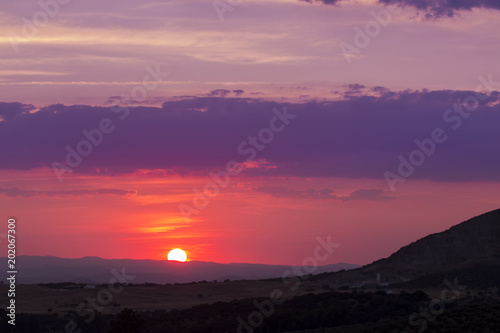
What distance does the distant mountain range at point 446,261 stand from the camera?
8825cm

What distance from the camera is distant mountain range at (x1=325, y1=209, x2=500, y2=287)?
8825 centimetres

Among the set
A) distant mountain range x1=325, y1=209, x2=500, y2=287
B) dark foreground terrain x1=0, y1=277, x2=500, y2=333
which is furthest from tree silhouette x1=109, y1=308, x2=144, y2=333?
distant mountain range x1=325, y1=209, x2=500, y2=287

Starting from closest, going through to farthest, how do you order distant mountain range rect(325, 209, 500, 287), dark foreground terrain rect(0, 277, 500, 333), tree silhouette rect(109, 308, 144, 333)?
tree silhouette rect(109, 308, 144, 333) → dark foreground terrain rect(0, 277, 500, 333) → distant mountain range rect(325, 209, 500, 287)

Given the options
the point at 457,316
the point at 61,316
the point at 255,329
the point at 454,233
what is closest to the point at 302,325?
the point at 255,329

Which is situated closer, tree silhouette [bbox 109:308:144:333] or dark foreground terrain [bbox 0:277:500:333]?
tree silhouette [bbox 109:308:144:333]

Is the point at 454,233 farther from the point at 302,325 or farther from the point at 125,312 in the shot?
the point at 125,312

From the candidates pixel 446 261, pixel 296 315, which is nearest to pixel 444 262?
pixel 446 261

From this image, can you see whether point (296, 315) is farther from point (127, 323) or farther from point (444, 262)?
point (444, 262)

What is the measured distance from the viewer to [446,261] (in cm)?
10412

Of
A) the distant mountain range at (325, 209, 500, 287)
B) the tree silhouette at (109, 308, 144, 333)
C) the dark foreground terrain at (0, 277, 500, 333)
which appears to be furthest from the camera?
the distant mountain range at (325, 209, 500, 287)

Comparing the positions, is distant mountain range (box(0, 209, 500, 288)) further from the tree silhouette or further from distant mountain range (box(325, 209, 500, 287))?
the tree silhouette

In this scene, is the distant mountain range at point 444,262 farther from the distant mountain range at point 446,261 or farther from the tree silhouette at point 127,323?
the tree silhouette at point 127,323

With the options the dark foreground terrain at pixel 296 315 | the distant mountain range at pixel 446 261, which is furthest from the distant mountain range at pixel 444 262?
the dark foreground terrain at pixel 296 315

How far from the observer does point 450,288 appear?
264 ft
